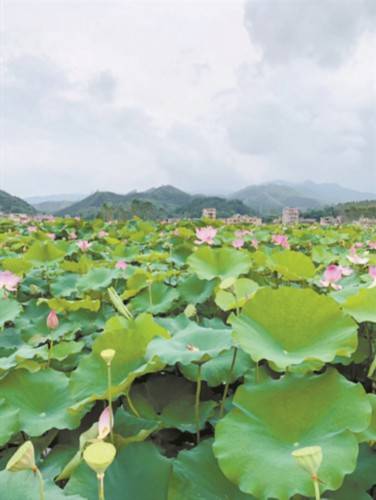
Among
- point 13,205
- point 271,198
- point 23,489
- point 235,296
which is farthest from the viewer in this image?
point 271,198

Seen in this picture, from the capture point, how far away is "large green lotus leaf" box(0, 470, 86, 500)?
1.69 feet

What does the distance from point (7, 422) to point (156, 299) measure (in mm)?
796

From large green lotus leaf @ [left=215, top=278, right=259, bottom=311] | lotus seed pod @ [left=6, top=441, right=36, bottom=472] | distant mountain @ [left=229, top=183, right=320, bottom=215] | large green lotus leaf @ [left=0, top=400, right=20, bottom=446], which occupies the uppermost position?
distant mountain @ [left=229, top=183, right=320, bottom=215]

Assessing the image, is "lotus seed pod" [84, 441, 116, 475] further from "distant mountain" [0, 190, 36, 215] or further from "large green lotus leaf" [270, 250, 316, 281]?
"distant mountain" [0, 190, 36, 215]

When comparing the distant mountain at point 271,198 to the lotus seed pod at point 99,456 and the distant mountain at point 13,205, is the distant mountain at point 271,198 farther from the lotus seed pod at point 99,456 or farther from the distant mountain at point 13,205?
the lotus seed pod at point 99,456

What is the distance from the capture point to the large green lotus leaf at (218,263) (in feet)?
4.87

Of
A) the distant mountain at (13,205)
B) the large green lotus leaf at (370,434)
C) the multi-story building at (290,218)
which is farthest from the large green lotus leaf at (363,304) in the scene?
the distant mountain at (13,205)

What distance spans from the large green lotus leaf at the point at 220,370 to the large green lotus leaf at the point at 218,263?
0.62 metres

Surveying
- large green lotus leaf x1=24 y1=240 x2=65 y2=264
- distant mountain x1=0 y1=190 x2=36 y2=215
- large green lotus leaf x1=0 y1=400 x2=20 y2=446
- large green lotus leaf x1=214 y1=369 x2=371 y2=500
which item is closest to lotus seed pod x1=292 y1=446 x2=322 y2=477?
large green lotus leaf x1=214 y1=369 x2=371 y2=500

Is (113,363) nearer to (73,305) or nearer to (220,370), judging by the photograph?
(220,370)

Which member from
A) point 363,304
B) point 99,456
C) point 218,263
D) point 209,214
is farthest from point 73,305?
point 209,214

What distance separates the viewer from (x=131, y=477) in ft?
1.94

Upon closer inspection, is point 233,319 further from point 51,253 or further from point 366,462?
point 51,253

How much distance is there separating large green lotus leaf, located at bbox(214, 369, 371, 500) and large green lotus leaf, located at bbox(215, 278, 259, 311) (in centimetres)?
27
